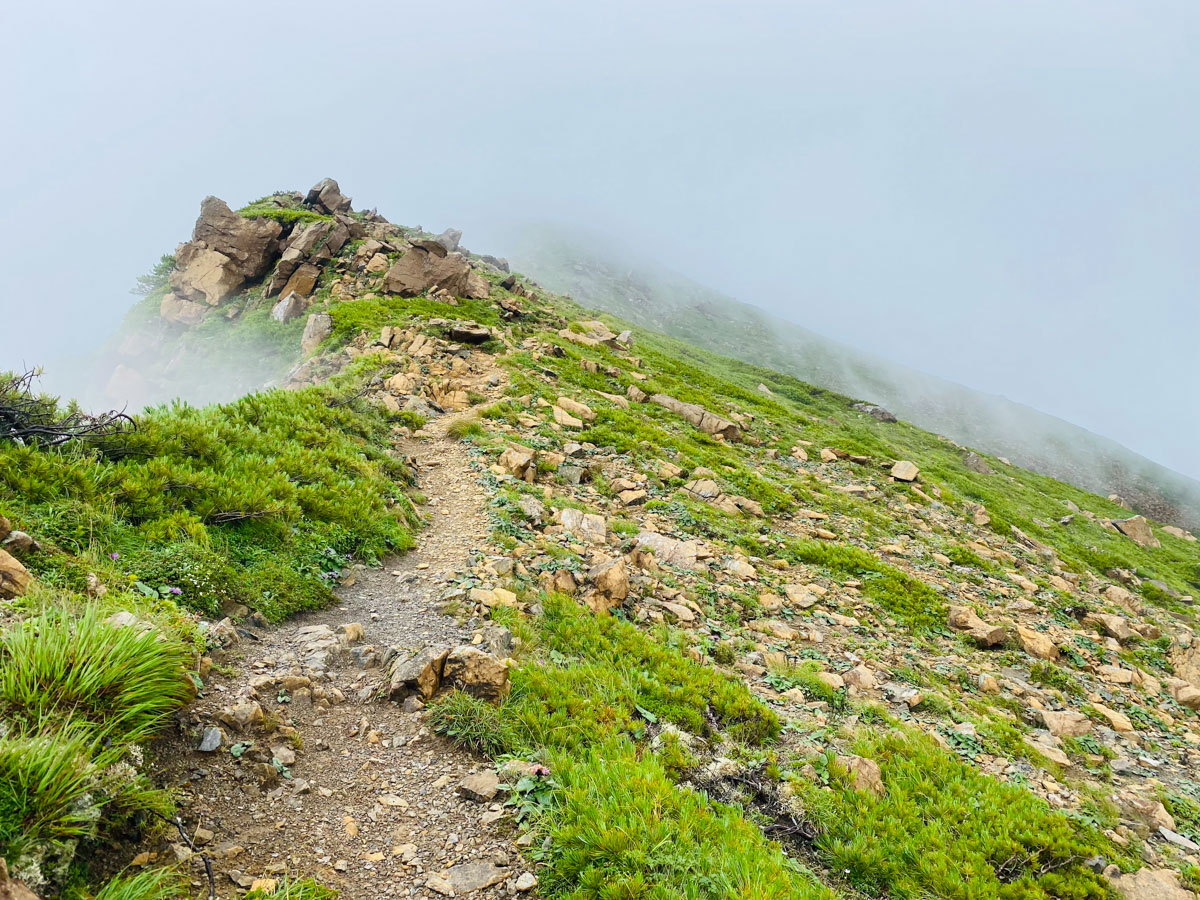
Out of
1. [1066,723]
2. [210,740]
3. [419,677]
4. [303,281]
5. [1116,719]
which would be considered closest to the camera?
[210,740]

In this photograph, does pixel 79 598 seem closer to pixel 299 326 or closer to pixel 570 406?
pixel 570 406

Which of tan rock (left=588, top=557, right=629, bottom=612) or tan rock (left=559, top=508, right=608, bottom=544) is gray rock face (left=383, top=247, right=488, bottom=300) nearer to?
tan rock (left=559, top=508, right=608, bottom=544)

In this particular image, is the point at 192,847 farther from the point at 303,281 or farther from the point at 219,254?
the point at 219,254

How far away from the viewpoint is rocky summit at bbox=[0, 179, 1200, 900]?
12.8ft

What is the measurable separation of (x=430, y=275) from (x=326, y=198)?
2394 centimetres

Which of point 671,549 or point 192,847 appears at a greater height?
point 671,549

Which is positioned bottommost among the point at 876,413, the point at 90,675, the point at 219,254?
the point at 90,675

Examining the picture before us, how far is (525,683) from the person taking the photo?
6.23 metres

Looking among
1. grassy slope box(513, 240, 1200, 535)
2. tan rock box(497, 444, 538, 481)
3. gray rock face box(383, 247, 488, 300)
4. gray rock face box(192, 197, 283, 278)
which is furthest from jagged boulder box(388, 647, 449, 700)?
grassy slope box(513, 240, 1200, 535)

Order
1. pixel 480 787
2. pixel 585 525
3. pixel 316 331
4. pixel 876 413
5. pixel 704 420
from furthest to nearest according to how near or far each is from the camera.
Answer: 1. pixel 876 413
2. pixel 316 331
3. pixel 704 420
4. pixel 585 525
5. pixel 480 787

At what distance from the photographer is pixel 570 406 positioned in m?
20.4

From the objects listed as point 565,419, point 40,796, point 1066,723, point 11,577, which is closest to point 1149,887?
point 1066,723

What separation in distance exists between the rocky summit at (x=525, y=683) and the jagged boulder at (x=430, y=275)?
16.0 m

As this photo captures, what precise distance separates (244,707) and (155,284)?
160 ft
